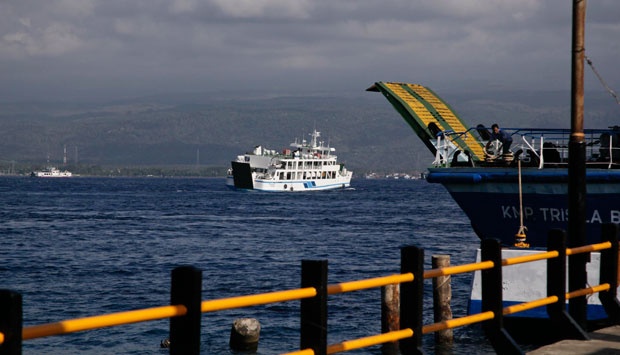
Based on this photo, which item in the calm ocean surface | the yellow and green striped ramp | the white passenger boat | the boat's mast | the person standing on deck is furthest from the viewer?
the white passenger boat

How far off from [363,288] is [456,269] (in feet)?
4.93

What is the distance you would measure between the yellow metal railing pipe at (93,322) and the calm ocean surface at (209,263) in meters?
15.5

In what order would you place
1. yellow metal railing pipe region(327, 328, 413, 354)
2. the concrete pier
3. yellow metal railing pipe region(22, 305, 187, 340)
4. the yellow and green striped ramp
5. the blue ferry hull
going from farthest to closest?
the yellow and green striped ramp < the blue ferry hull < the concrete pier < yellow metal railing pipe region(327, 328, 413, 354) < yellow metal railing pipe region(22, 305, 187, 340)

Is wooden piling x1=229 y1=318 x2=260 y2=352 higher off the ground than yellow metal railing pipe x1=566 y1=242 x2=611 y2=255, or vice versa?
yellow metal railing pipe x1=566 y1=242 x2=611 y2=255

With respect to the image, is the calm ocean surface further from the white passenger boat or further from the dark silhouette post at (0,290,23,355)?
the white passenger boat

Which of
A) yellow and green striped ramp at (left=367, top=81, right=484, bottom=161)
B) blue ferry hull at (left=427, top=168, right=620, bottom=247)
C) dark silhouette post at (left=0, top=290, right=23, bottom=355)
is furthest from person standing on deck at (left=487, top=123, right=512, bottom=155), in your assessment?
dark silhouette post at (left=0, top=290, right=23, bottom=355)

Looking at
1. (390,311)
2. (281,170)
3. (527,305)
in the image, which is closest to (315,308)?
(527,305)

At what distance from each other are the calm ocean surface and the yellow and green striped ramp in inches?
194

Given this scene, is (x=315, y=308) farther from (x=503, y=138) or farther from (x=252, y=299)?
(x=503, y=138)

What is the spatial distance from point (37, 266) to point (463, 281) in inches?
813

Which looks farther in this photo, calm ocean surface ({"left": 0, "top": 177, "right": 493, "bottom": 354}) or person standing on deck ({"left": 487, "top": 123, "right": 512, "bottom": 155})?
calm ocean surface ({"left": 0, "top": 177, "right": 493, "bottom": 354})

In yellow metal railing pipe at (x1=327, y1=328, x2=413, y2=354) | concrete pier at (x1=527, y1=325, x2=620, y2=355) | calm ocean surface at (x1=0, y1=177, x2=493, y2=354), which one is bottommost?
calm ocean surface at (x1=0, y1=177, x2=493, y2=354)

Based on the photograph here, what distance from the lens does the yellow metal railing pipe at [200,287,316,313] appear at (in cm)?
658

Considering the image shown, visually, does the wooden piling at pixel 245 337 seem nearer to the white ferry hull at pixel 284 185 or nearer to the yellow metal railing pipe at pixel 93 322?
the yellow metal railing pipe at pixel 93 322
